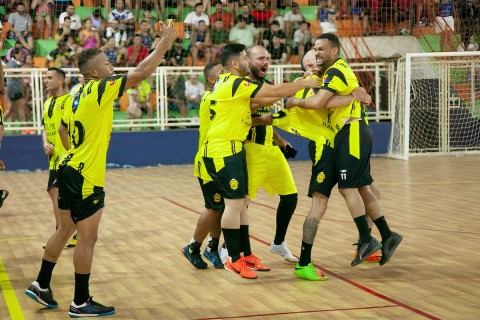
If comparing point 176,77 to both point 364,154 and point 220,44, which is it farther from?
point 364,154

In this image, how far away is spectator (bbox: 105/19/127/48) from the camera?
64.2ft

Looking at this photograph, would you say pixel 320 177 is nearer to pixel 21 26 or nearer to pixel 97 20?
pixel 97 20

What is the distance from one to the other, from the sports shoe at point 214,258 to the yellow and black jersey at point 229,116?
108 centimetres

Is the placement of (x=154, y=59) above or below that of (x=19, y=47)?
below

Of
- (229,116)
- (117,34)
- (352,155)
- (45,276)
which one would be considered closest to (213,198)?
(229,116)

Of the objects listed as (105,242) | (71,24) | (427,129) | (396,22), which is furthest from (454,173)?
(71,24)

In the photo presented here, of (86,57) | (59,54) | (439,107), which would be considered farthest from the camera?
(59,54)

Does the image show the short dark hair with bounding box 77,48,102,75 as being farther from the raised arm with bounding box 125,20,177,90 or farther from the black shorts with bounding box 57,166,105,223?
the black shorts with bounding box 57,166,105,223

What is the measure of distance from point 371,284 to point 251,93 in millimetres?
1975

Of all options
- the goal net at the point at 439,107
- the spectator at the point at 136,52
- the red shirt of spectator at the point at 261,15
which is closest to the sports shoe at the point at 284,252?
the goal net at the point at 439,107

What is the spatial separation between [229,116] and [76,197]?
1848mm

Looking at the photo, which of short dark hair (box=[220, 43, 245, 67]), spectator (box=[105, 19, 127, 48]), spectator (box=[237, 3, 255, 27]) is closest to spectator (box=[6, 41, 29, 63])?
spectator (box=[105, 19, 127, 48])

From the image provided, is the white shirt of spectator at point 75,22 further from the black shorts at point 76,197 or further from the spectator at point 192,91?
the black shorts at point 76,197

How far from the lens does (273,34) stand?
20.6 meters
